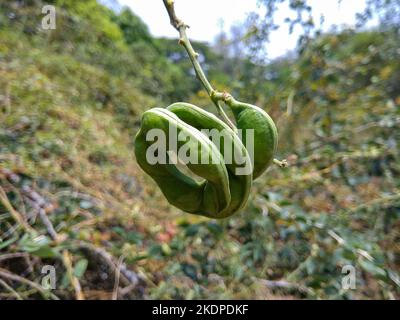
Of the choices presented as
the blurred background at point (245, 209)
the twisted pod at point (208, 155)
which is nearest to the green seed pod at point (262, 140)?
the twisted pod at point (208, 155)

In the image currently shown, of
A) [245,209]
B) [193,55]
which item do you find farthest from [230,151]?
[245,209]

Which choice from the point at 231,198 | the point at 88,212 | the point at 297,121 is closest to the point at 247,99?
the point at 297,121

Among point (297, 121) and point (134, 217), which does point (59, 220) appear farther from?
point (297, 121)

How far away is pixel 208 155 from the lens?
1.76 feet

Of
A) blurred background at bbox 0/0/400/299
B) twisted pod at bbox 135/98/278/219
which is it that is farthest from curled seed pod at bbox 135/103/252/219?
blurred background at bbox 0/0/400/299

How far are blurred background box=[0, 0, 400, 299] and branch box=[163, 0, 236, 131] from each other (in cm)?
77

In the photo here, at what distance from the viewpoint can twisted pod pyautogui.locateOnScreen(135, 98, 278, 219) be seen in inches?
21.4

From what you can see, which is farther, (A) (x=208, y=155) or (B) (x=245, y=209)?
(B) (x=245, y=209)

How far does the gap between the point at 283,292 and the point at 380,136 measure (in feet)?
3.28

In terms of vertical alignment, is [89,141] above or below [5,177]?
above

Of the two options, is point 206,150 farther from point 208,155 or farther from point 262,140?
point 262,140

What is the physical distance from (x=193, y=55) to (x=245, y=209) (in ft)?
3.68

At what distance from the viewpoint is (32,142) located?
179 cm

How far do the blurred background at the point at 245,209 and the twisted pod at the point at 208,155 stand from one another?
663mm
